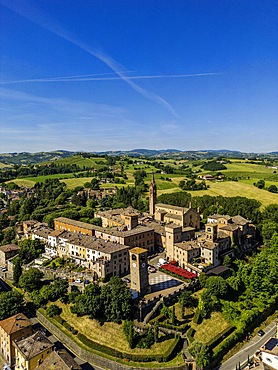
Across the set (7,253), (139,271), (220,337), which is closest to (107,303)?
(139,271)

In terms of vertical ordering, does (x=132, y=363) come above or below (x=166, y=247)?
below

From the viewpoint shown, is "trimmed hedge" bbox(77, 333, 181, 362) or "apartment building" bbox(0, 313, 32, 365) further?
"apartment building" bbox(0, 313, 32, 365)

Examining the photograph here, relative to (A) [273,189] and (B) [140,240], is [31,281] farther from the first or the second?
(A) [273,189]

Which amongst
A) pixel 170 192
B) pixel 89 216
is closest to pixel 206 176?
pixel 170 192

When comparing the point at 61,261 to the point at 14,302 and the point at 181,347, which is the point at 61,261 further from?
the point at 181,347

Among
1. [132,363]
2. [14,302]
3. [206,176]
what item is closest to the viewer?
[132,363]

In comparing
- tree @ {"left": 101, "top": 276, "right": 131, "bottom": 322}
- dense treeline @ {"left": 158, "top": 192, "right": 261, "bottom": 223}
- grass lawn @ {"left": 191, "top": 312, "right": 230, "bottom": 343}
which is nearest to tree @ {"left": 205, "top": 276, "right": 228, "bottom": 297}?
grass lawn @ {"left": 191, "top": 312, "right": 230, "bottom": 343}

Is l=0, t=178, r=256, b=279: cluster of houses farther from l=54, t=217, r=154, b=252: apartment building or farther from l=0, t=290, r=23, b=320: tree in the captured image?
l=0, t=290, r=23, b=320: tree
